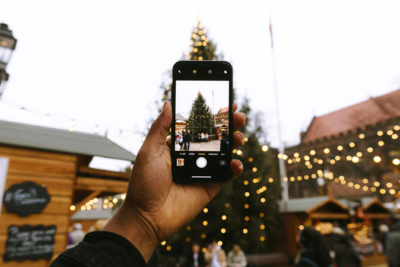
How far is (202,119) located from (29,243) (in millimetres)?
4303

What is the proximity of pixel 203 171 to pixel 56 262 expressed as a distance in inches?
32.8

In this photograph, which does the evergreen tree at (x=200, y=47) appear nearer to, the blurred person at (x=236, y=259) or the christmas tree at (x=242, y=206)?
the christmas tree at (x=242, y=206)

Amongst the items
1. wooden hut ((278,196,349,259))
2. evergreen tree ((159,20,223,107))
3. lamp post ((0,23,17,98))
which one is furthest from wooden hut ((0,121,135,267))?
wooden hut ((278,196,349,259))

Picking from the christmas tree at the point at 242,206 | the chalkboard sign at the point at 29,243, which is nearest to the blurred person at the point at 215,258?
the christmas tree at the point at 242,206

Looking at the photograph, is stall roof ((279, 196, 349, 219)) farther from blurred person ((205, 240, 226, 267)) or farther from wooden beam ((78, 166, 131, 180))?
wooden beam ((78, 166, 131, 180))

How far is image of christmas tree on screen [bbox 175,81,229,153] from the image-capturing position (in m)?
1.50

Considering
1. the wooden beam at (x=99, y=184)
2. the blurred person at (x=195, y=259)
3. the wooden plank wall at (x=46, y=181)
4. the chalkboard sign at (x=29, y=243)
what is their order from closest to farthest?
the chalkboard sign at (x=29, y=243)
the wooden plank wall at (x=46, y=181)
the wooden beam at (x=99, y=184)
the blurred person at (x=195, y=259)

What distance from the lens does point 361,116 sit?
2020 centimetres

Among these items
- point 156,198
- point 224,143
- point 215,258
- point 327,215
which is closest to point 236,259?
point 215,258

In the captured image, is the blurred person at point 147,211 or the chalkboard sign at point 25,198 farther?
the chalkboard sign at point 25,198

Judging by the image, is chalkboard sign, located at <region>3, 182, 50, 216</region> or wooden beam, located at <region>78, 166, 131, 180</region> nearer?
chalkboard sign, located at <region>3, 182, 50, 216</region>

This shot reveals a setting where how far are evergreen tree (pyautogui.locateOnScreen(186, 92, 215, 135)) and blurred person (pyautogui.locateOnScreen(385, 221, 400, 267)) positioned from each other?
490 cm

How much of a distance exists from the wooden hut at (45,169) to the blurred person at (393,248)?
5.16 meters

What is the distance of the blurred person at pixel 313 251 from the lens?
3.83 m
